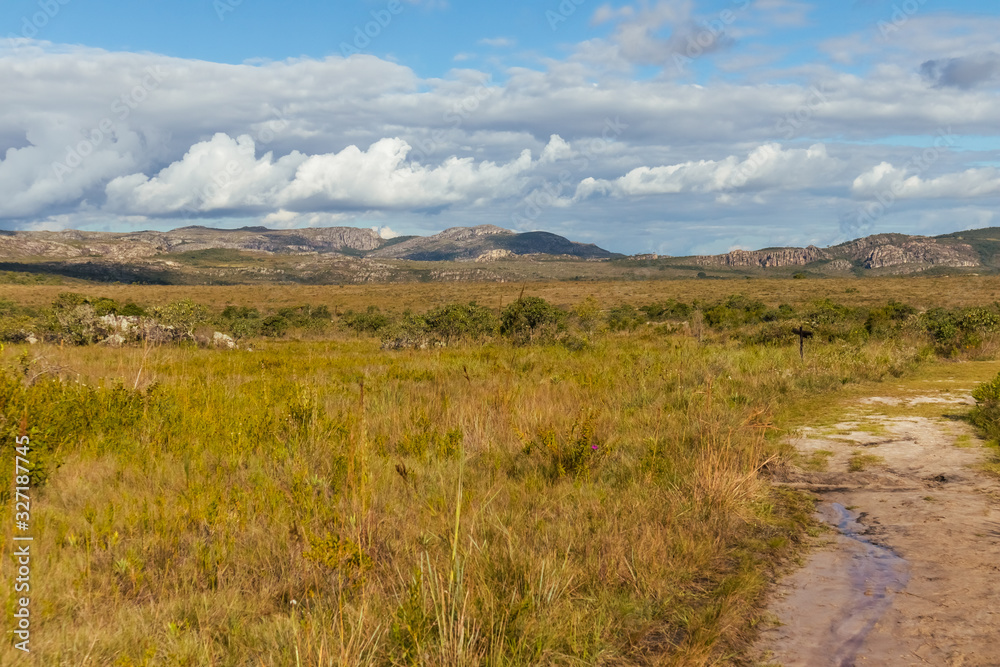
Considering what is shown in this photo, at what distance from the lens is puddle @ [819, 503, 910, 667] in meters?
3.01

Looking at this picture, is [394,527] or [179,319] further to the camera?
[179,319]

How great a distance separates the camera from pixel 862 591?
355cm

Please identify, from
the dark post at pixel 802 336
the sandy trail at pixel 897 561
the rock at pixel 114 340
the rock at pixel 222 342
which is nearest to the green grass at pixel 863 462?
the sandy trail at pixel 897 561

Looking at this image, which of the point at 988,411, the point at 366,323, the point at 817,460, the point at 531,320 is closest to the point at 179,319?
the point at 366,323

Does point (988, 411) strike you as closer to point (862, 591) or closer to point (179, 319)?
point (862, 591)

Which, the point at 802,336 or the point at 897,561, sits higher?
the point at 802,336

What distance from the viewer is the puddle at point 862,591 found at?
301 cm

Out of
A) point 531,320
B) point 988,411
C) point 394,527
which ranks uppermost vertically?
point 531,320

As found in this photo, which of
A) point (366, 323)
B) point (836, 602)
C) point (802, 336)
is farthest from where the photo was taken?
point (366, 323)

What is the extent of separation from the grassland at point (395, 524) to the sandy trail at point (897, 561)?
286mm

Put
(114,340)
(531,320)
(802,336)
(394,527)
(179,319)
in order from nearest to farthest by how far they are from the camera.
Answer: (394,527) → (802,336) → (114,340) → (531,320) → (179,319)

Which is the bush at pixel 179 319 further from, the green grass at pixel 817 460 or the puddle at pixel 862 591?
the puddle at pixel 862 591

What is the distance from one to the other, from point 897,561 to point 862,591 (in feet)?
1.94

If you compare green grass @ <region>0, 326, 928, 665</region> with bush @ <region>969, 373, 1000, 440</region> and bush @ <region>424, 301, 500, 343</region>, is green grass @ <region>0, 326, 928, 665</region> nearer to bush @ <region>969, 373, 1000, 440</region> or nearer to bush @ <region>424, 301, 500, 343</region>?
bush @ <region>969, 373, 1000, 440</region>
